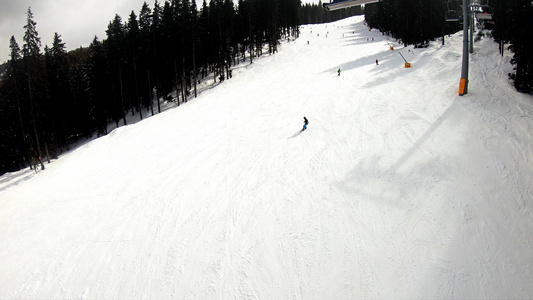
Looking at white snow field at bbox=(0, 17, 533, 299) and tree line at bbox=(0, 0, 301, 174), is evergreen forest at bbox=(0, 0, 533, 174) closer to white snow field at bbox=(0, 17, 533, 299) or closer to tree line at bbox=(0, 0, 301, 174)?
tree line at bbox=(0, 0, 301, 174)

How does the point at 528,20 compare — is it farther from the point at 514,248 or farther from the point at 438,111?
the point at 514,248

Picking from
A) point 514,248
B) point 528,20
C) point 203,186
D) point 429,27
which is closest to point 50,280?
point 203,186

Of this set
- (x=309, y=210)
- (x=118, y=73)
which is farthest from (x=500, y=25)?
(x=118, y=73)

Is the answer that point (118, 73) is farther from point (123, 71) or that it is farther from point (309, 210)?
point (309, 210)

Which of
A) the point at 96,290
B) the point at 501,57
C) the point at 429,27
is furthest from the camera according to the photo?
the point at 429,27

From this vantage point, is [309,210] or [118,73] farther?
[118,73]

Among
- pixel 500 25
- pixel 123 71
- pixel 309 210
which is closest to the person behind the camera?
pixel 309 210
